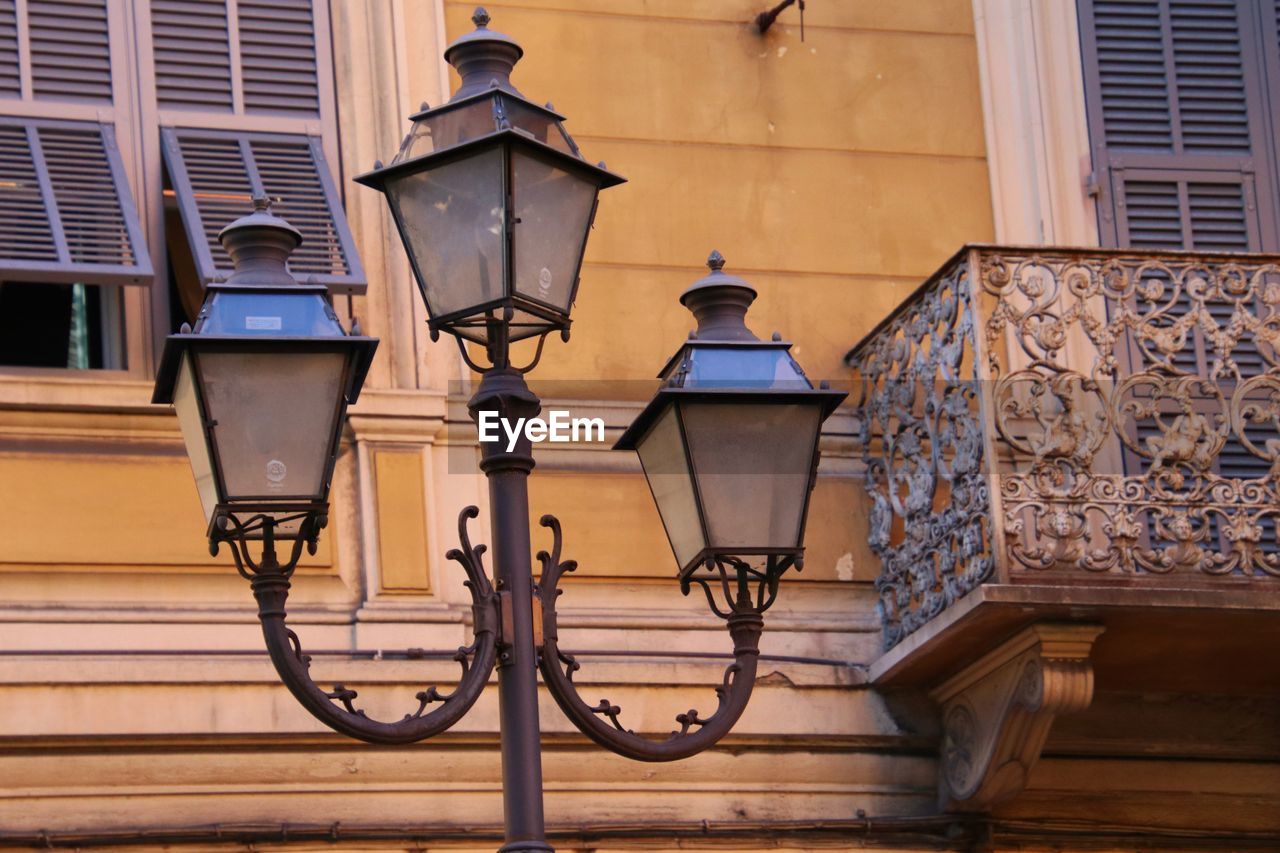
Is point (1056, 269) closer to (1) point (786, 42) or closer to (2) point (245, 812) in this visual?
(1) point (786, 42)

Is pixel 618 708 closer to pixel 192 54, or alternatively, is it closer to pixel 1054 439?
pixel 1054 439

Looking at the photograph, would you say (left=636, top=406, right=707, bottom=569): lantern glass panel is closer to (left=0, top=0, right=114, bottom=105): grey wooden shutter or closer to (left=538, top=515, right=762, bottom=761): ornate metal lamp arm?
(left=538, top=515, right=762, bottom=761): ornate metal lamp arm

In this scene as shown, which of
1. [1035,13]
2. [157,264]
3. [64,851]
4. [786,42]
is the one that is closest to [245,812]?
[64,851]

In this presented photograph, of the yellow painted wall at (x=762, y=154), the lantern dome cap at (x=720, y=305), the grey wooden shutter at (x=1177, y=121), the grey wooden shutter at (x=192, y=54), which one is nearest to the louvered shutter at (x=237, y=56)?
the grey wooden shutter at (x=192, y=54)

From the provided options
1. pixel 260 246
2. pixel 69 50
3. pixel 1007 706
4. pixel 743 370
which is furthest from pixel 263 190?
pixel 743 370

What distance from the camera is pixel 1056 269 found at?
8.48 meters

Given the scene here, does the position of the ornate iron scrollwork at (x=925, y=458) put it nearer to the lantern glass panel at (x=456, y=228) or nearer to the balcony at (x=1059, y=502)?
the balcony at (x=1059, y=502)

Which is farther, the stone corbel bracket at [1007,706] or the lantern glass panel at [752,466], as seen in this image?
the stone corbel bracket at [1007,706]

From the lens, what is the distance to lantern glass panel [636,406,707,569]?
231 inches

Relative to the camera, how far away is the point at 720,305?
6191 millimetres

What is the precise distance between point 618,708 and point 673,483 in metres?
0.55

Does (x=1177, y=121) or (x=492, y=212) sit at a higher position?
(x=1177, y=121)

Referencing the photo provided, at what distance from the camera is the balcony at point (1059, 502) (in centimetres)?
804

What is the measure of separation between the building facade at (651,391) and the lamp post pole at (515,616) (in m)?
2.52
